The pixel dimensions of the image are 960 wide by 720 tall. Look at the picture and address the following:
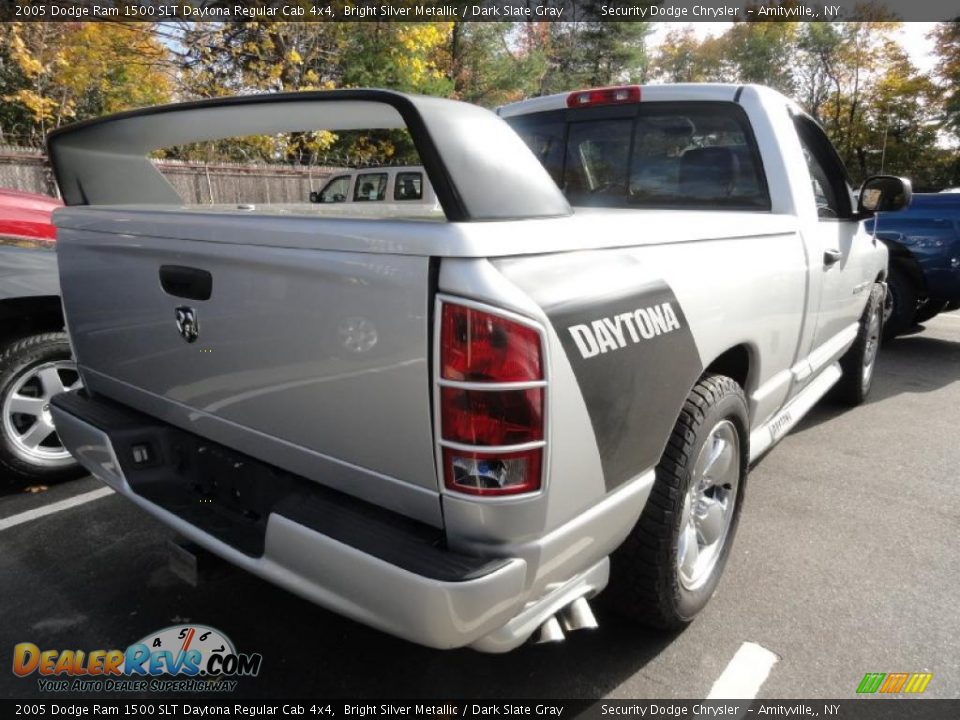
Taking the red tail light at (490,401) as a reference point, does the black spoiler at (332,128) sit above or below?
above

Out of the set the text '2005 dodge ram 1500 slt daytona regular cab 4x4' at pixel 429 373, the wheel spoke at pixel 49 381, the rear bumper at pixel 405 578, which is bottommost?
the wheel spoke at pixel 49 381

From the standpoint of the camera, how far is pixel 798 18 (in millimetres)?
32156

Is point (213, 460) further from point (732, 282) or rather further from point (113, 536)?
point (732, 282)

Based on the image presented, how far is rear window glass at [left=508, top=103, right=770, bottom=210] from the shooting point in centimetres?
307

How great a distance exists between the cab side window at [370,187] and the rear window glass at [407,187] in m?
0.31

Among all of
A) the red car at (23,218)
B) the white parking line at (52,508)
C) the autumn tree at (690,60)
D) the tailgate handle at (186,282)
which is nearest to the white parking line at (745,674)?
the tailgate handle at (186,282)

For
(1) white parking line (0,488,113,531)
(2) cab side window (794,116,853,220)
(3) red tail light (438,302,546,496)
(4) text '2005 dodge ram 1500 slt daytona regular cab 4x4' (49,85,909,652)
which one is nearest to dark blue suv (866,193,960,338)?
(2) cab side window (794,116,853,220)

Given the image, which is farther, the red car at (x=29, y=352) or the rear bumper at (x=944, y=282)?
the rear bumper at (x=944, y=282)

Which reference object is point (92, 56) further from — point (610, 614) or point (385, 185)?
point (610, 614)

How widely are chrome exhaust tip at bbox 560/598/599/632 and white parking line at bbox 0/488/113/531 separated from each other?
107 inches

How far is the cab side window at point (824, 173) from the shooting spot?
343cm

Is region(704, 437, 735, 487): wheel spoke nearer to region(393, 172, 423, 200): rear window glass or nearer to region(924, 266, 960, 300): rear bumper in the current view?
region(924, 266, 960, 300): rear bumper

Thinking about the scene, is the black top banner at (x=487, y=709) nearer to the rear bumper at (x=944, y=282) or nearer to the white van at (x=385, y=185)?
the rear bumper at (x=944, y=282)

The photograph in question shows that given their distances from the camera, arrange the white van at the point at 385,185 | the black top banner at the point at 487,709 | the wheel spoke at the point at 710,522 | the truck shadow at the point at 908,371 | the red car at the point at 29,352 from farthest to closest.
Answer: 1. the white van at the point at 385,185
2. the truck shadow at the point at 908,371
3. the red car at the point at 29,352
4. the wheel spoke at the point at 710,522
5. the black top banner at the point at 487,709
